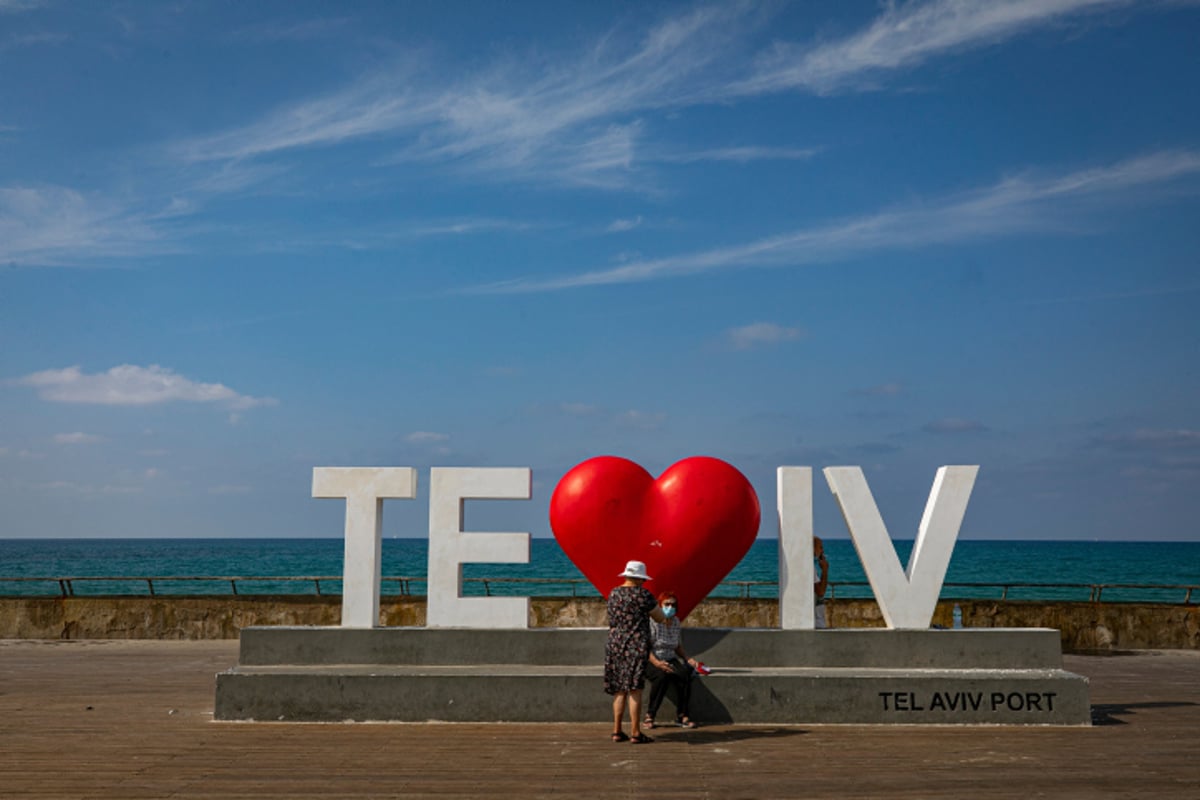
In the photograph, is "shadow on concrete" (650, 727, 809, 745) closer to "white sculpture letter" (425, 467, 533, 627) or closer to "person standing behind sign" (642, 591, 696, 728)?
"person standing behind sign" (642, 591, 696, 728)

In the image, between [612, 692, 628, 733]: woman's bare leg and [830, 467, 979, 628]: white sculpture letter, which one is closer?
[612, 692, 628, 733]: woman's bare leg

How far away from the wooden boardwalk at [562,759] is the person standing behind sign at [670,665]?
0.33 meters

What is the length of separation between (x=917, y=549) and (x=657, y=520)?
324 centimetres

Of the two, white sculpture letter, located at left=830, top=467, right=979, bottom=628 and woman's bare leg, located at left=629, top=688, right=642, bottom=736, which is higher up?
white sculpture letter, located at left=830, top=467, right=979, bottom=628

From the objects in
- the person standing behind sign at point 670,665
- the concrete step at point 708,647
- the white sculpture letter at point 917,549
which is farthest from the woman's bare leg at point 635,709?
the white sculpture letter at point 917,549

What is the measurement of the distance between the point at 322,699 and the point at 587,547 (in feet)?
11.5

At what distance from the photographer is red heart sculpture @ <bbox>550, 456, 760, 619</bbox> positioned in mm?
12148

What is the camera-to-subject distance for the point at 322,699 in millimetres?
11633

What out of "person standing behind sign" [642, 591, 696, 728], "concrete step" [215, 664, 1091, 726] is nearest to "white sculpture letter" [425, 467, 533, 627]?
"concrete step" [215, 664, 1091, 726]

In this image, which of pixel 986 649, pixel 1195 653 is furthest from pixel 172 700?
pixel 1195 653

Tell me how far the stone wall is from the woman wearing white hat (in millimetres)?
11241

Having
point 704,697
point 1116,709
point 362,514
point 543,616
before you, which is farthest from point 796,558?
point 543,616

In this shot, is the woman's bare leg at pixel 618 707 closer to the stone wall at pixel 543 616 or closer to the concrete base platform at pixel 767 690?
the concrete base platform at pixel 767 690

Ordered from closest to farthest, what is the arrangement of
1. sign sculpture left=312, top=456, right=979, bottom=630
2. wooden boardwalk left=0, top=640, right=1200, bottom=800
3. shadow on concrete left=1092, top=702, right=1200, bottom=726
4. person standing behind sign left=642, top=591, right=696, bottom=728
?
wooden boardwalk left=0, top=640, right=1200, bottom=800 → person standing behind sign left=642, top=591, right=696, bottom=728 → shadow on concrete left=1092, top=702, right=1200, bottom=726 → sign sculpture left=312, top=456, right=979, bottom=630
